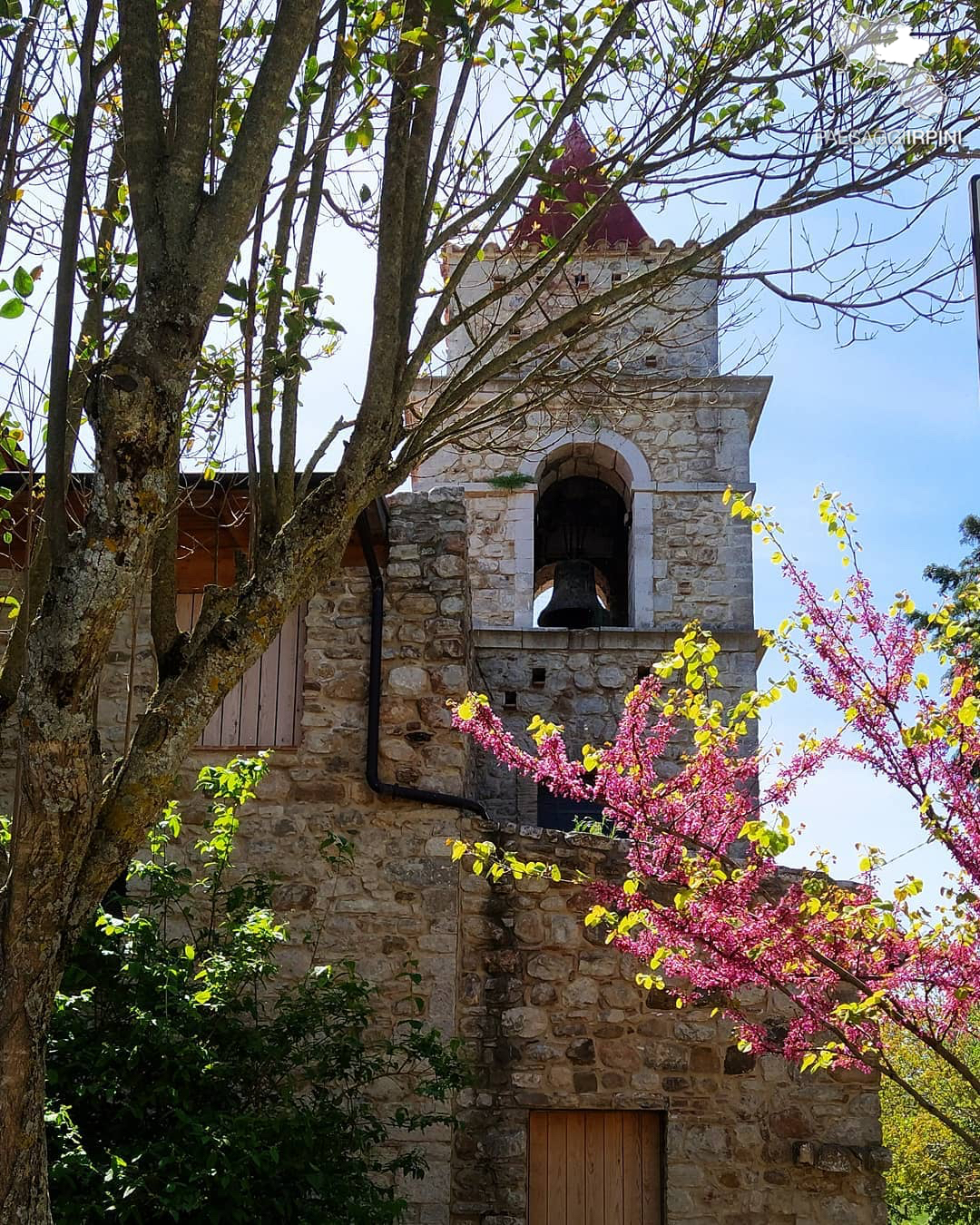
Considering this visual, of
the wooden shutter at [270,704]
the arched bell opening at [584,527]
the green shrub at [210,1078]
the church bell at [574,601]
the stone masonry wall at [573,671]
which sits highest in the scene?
the arched bell opening at [584,527]

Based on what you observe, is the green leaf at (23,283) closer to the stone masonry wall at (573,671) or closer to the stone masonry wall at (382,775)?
the stone masonry wall at (382,775)

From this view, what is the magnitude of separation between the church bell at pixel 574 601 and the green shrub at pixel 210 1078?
4746 millimetres

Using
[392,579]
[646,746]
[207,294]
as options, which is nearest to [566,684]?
[392,579]

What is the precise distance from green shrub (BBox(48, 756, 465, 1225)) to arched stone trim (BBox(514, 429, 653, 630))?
4.71m

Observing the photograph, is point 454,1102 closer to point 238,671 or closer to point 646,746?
point 646,746

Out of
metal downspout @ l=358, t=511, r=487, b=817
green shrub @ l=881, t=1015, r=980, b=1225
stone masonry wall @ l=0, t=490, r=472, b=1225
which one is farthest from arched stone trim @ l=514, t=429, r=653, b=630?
green shrub @ l=881, t=1015, r=980, b=1225

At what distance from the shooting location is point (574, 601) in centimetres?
1120

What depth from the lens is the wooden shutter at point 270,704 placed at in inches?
316

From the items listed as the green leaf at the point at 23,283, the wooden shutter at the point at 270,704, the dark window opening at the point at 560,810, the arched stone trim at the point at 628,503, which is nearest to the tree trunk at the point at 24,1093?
the green leaf at the point at 23,283

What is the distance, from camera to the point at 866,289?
534cm

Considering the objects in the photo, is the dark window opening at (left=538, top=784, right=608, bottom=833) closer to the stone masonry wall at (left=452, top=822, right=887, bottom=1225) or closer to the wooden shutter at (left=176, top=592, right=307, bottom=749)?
the stone masonry wall at (left=452, top=822, right=887, bottom=1225)

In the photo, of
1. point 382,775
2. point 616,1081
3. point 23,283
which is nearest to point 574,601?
point 382,775

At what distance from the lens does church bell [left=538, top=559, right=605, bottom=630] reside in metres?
11.2

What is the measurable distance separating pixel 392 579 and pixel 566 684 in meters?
3.05
